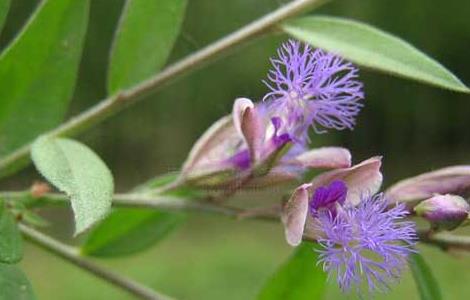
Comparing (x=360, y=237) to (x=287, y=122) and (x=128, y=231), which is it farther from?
(x=128, y=231)

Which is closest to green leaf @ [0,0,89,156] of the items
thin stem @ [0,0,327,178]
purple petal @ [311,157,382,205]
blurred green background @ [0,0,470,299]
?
thin stem @ [0,0,327,178]

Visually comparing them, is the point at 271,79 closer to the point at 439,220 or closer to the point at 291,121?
the point at 291,121

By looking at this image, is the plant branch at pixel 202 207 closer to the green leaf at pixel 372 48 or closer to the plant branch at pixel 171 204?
the plant branch at pixel 171 204

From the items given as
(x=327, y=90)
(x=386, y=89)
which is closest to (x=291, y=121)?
(x=327, y=90)

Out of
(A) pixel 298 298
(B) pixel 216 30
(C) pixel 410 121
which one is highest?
(A) pixel 298 298

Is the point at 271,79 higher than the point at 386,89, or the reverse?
the point at 271,79

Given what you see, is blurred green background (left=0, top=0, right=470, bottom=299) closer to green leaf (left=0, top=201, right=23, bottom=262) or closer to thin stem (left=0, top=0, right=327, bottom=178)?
thin stem (left=0, top=0, right=327, bottom=178)

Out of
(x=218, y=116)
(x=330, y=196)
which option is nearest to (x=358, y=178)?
(x=330, y=196)
